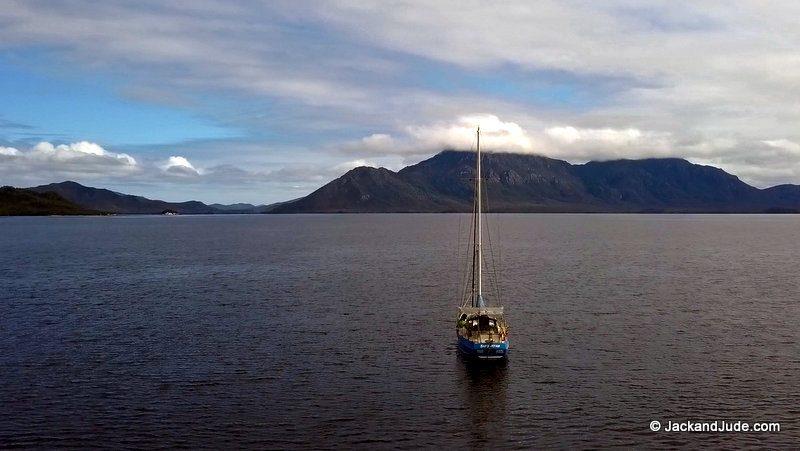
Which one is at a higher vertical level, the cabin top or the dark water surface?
the cabin top

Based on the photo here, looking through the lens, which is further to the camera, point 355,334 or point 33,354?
point 355,334

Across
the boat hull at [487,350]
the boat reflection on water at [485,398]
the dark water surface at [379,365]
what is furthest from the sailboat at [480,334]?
the dark water surface at [379,365]

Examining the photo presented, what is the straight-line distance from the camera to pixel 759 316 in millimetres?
84812

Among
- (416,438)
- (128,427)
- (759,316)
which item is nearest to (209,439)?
(128,427)

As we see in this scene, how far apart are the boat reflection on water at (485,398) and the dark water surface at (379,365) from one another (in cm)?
25

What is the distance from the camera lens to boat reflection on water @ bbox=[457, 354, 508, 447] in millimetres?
46625

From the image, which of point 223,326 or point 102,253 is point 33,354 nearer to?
point 223,326

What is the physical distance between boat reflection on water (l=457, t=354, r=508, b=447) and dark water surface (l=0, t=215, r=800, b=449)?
247 mm

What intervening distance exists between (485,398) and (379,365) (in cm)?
1257

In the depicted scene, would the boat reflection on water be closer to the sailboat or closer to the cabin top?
the sailboat

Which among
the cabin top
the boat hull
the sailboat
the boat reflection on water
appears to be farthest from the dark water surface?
the cabin top

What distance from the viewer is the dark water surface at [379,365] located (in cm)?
4650

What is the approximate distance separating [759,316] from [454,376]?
49.9 m

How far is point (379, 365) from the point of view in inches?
2442
